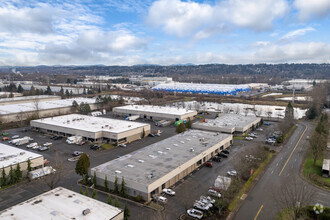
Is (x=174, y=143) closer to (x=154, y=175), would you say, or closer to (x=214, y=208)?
(x=154, y=175)

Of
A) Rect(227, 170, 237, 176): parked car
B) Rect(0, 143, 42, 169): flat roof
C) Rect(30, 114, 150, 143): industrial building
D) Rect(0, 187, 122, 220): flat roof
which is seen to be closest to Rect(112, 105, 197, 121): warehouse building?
Rect(30, 114, 150, 143): industrial building

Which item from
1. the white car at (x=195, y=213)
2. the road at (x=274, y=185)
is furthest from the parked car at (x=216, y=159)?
the white car at (x=195, y=213)

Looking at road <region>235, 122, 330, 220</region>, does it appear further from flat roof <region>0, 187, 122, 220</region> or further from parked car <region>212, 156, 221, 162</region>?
flat roof <region>0, 187, 122, 220</region>

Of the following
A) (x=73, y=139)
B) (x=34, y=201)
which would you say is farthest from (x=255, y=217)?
(x=73, y=139)

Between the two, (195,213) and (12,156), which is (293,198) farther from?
(12,156)

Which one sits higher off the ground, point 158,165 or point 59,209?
point 158,165

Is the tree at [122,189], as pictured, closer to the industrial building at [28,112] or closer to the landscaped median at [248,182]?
the landscaped median at [248,182]

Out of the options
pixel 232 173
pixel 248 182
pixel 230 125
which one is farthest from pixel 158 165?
pixel 230 125
